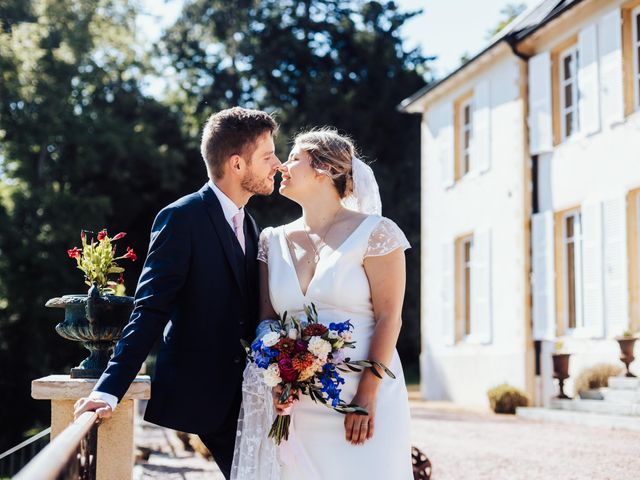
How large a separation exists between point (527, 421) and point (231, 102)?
21298 millimetres

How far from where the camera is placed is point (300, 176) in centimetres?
390

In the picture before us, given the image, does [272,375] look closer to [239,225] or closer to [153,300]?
[153,300]

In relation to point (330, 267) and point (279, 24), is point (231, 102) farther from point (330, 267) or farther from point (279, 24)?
point (330, 267)

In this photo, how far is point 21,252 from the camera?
22.7 metres

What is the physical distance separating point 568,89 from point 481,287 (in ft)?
12.9

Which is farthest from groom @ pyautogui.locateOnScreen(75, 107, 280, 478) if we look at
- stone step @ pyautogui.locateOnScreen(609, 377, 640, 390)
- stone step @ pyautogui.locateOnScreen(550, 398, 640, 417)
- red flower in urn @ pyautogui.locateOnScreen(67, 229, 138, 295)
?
stone step @ pyautogui.locateOnScreen(609, 377, 640, 390)

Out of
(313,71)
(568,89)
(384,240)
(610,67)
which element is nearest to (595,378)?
(610,67)

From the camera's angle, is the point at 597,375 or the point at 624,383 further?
the point at 597,375

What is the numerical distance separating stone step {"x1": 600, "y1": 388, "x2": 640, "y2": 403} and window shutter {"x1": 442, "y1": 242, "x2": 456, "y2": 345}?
5.71 meters

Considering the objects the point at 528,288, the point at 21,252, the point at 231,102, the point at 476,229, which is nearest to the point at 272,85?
the point at 231,102

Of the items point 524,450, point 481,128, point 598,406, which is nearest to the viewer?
point 524,450

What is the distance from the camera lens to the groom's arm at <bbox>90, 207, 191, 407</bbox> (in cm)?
340

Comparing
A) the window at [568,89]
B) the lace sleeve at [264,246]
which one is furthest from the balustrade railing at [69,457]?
the window at [568,89]

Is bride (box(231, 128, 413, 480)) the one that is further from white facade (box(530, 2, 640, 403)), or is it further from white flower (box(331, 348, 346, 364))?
white facade (box(530, 2, 640, 403))
